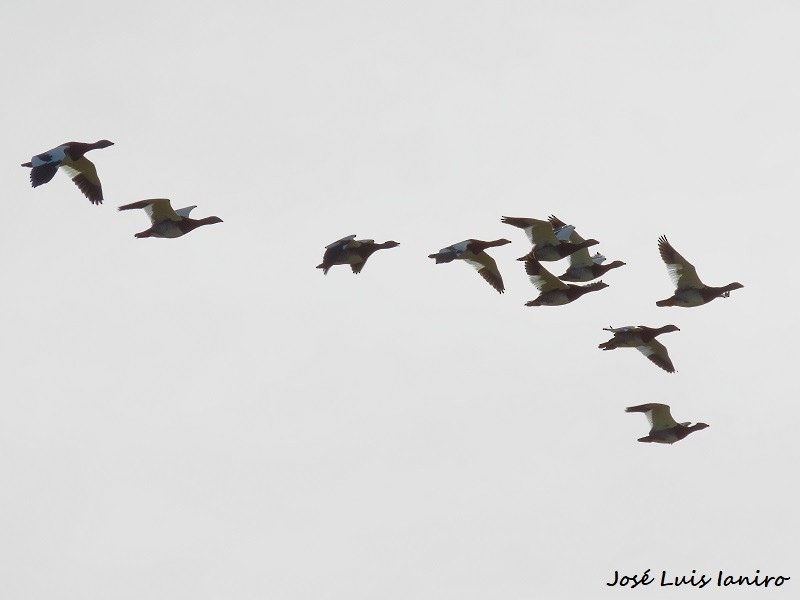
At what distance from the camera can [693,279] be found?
187 ft

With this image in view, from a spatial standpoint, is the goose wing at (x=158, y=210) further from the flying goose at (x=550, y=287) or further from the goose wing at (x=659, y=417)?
the goose wing at (x=659, y=417)

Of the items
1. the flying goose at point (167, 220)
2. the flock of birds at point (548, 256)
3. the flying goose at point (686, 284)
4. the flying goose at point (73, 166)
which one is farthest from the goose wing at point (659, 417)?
the flying goose at point (73, 166)

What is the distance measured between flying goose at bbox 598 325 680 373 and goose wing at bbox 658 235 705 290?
1277 mm

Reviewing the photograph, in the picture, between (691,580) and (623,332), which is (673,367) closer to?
(623,332)

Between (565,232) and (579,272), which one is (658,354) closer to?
(579,272)

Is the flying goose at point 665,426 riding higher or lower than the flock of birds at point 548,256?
lower

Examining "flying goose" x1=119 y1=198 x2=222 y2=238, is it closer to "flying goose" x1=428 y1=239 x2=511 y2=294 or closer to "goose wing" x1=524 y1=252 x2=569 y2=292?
"flying goose" x1=428 y1=239 x2=511 y2=294

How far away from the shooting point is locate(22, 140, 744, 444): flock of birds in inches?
2167

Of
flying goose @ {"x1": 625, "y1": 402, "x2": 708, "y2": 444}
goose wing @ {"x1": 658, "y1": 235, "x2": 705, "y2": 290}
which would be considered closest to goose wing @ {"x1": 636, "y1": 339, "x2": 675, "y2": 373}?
flying goose @ {"x1": 625, "y1": 402, "x2": 708, "y2": 444}

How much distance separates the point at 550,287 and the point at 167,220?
1176 centimetres

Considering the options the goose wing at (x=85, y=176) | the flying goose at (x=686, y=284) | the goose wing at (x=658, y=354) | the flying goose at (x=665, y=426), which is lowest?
the flying goose at (x=665, y=426)

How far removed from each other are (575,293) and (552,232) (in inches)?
78.8

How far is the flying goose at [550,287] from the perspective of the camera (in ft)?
193

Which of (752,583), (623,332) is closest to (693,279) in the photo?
(623,332)
